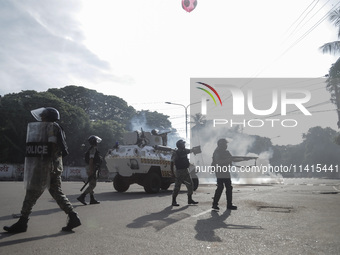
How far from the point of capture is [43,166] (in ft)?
14.5

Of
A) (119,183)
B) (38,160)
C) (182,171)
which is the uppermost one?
(38,160)

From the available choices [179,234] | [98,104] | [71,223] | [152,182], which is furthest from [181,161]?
[98,104]

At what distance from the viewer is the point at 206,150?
133 feet

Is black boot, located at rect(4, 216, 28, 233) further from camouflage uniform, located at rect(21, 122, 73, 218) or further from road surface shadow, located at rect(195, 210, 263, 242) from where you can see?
road surface shadow, located at rect(195, 210, 263, 242)

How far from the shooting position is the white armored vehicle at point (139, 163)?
A: 1145cm

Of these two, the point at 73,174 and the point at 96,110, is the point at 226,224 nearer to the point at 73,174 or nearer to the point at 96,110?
the point at 73,174

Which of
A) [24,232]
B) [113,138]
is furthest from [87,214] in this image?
[113,138]

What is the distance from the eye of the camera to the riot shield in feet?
14.4

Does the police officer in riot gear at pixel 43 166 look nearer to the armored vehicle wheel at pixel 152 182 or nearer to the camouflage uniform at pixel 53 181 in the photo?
the camouflage uniform at pixel 53 181

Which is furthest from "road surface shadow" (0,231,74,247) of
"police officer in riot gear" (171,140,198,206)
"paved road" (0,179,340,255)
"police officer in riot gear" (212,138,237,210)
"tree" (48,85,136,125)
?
"tree" (48,85,136,125)

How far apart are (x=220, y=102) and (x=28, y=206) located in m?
29.0

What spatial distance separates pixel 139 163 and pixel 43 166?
7016 mm

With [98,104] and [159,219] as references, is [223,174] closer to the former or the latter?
[159,219]

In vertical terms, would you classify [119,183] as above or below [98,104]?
below
